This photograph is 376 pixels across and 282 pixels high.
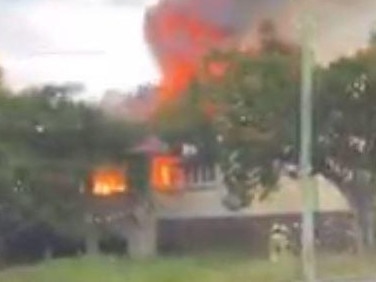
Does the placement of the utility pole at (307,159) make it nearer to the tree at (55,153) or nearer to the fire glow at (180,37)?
the tree at (55,153)

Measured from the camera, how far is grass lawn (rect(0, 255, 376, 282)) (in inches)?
1133

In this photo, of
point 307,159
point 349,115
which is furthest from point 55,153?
point 307,159

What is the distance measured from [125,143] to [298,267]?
1119 centimetres

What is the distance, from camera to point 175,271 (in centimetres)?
3108

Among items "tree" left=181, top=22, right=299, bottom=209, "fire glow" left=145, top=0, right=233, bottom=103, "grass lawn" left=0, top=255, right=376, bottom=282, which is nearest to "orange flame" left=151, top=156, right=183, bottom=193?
"fire glow" left=145, top=0, right=233, bottom=103

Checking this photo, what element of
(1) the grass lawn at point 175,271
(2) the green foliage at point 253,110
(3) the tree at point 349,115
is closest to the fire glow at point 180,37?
(2) the green foliage at point 253,110

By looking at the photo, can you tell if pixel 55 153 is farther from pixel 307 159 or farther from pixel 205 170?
pixel 307 159

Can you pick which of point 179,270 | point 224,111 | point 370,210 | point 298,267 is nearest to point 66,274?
point 179,270

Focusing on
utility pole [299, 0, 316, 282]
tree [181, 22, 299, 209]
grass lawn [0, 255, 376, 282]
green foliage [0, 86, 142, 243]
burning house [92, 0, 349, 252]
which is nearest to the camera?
utility pole [299, 0, 316, 282]

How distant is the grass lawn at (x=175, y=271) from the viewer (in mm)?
28781

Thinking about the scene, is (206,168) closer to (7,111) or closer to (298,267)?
(7,111)

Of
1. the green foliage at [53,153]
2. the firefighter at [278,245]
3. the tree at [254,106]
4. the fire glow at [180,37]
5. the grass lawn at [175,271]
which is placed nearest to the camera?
the grass lawn at [175,271]

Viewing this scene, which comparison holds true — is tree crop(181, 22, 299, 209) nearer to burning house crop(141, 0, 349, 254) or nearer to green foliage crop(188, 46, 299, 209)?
green foliage crop(188, 46, 299, 209)

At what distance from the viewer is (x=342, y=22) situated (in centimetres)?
4022
